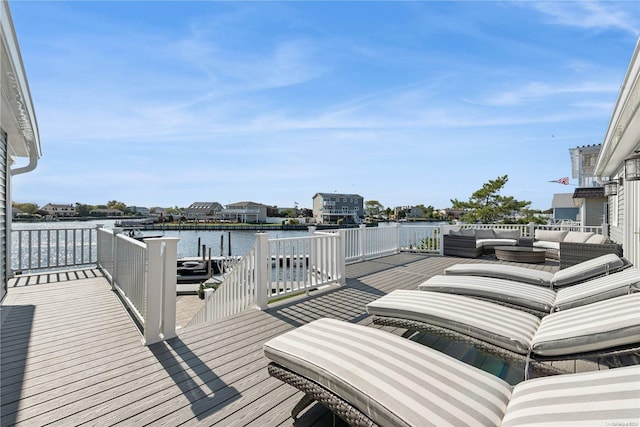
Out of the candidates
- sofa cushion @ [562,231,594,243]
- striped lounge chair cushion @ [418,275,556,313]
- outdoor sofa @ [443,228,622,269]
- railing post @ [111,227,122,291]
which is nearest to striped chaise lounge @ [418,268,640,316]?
striped lounge chair cushion @ [418,275,556,313]

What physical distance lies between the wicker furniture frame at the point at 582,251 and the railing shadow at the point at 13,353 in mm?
8489

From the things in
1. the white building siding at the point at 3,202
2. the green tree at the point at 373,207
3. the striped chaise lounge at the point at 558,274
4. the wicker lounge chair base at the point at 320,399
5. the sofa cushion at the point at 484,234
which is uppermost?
the green tree at the point at 373,207

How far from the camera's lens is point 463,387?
153cm

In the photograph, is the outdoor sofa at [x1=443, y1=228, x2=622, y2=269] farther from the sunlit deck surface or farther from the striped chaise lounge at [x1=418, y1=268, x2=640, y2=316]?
the sunlit deck surface

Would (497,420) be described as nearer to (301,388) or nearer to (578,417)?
(578,417)

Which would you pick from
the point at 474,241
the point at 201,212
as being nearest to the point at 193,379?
the point at 474,241

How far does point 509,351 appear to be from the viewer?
2.28 metres

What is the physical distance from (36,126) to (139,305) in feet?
12.1

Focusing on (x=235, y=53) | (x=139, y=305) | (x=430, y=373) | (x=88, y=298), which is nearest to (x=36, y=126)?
(x=88, y=298)

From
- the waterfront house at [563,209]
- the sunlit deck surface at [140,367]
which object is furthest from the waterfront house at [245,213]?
the sunlit deck surface at [140,367]

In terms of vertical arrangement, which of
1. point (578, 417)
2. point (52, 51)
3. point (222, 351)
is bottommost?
point (222, 351)

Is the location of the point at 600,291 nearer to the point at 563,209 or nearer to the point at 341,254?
the point at 341,254

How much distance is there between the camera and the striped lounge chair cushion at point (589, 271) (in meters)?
3.89

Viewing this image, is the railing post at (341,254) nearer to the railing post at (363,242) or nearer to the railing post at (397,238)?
the railing post at (363,242)
